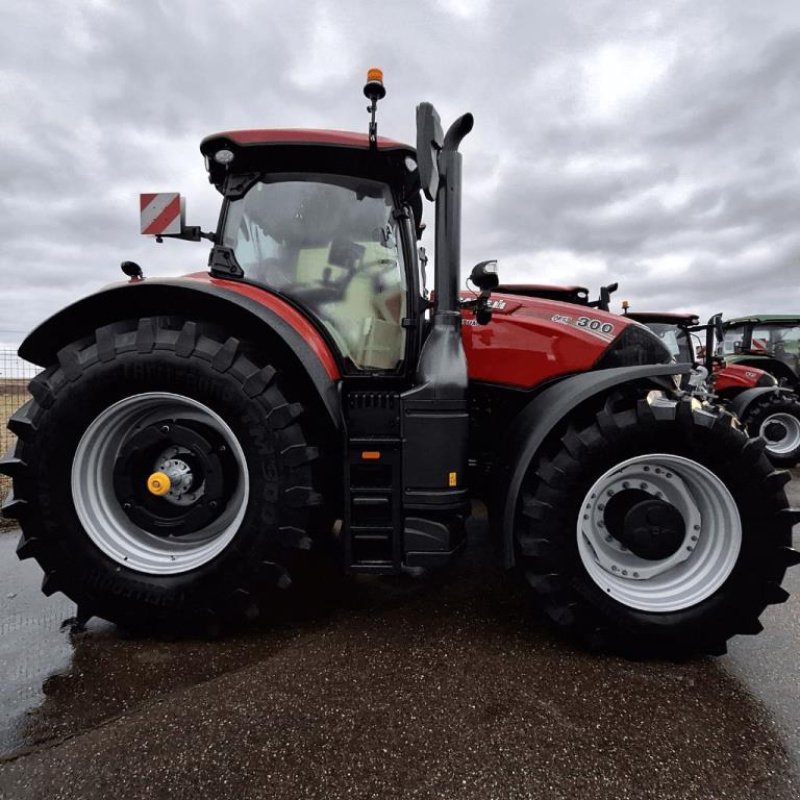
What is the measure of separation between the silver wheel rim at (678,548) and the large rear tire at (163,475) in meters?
1.17

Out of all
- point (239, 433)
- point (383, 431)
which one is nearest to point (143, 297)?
point (239, 433)

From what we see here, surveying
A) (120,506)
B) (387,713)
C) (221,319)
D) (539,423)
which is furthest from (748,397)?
(120,506)

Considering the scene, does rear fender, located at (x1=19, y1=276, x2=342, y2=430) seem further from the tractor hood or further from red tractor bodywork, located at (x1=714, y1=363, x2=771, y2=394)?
red tractor bodywork, located at (x1=714, y1=363, x2=771, y2=394)

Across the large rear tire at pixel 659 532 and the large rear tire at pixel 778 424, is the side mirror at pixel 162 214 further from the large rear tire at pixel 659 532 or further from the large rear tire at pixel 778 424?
the large rear tire at pixel 778 424

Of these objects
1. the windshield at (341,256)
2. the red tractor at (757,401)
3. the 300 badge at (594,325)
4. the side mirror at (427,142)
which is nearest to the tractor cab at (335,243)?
the windshield at (341,256)

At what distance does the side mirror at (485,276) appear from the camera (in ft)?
6.63

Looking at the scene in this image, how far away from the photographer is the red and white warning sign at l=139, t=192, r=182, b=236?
2.19 m

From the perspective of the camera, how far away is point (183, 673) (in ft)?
5.72

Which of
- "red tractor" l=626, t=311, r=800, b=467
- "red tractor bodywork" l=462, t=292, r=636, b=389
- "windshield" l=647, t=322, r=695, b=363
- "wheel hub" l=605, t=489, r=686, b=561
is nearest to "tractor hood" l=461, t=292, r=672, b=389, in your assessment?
"red tractor bodywork" l=462, t=292, r=636, b=389

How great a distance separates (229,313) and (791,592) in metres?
3.13

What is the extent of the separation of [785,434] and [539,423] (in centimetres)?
686

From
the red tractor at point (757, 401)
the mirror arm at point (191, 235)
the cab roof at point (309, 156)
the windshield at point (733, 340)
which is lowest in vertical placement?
the red tractor at point (757, 401)

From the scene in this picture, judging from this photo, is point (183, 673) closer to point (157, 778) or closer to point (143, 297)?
point (157, 778)

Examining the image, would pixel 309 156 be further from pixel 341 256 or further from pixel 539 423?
pixel 539 423
